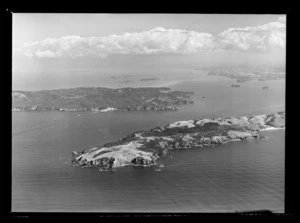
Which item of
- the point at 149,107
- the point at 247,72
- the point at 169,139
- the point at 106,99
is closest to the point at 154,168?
the point at 169,139

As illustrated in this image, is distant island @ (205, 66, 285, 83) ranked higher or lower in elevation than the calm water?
higher

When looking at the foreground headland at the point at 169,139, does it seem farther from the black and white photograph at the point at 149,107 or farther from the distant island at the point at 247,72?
the distant island at the point at 247,72

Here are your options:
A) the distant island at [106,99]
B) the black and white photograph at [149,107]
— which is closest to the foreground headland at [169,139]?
the black and white photograph at [149,107]

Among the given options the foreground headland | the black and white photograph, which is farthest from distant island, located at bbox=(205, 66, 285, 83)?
the foreground headland

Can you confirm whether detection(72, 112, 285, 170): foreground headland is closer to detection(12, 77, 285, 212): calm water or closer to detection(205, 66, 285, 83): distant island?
detection(12, 77, 285, 212): calm water

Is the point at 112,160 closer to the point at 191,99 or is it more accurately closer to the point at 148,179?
the point at 148,179
